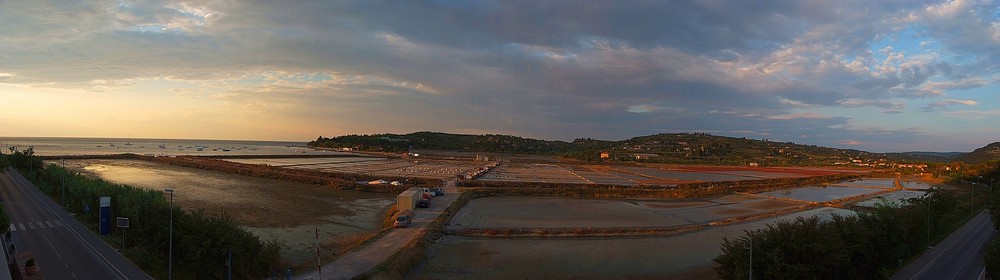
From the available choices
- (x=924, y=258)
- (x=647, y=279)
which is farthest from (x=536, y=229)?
(x=924, y=258)

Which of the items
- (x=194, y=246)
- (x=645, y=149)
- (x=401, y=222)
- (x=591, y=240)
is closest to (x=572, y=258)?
(x=591, y=240)

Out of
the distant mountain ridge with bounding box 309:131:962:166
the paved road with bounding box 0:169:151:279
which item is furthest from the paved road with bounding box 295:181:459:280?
the distant mountain ridge with bounding box 309:131:962:166

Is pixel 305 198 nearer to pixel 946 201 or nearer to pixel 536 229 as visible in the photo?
pixel 536 229

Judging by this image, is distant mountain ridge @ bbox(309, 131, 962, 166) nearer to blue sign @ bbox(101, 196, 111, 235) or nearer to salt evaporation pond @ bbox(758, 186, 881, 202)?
salt evaporation pond @ bbox(758, 186, 881, 202)

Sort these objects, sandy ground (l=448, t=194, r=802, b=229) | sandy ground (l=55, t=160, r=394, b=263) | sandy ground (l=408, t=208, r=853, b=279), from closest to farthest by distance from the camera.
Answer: sandy ground (l=408, t=208, r=853, b=279) → sandy ground (l=55, t=160, r=394, b=263) → sandy ground (l=448, t=194, r=802, b=229)

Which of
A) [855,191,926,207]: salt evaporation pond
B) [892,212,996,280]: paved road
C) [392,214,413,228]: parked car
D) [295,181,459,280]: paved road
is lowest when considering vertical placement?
[892,212,996,280]: paved road

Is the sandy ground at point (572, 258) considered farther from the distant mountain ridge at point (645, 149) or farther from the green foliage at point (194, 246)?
the distant mountain ridge at point (645, 149)

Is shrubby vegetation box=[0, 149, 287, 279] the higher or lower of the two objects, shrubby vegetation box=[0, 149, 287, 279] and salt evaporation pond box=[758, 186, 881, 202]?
the higher
